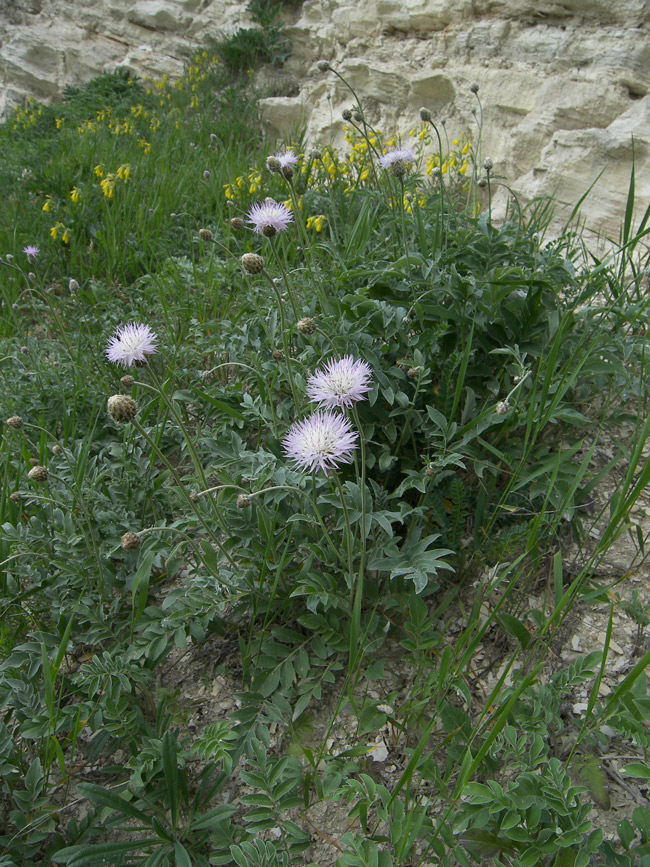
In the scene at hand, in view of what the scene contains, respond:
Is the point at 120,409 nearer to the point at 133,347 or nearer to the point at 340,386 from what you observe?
the point at 133,347

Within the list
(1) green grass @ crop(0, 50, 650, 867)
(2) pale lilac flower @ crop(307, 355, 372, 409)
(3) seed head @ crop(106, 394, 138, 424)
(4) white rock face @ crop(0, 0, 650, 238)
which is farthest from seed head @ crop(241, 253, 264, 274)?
(4) white rock face @ crop(0, 0, 650, 238)

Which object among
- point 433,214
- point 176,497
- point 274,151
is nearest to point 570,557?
point 176,497

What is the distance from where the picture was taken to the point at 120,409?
61.3 inches

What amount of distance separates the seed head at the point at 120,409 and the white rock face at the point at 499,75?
2495 millimetres

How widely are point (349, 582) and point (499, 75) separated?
497 centimetres

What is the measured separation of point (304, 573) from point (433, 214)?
1833 mm

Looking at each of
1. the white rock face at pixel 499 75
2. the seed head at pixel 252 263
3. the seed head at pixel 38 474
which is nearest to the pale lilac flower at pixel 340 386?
the seed head at pixel 252 263

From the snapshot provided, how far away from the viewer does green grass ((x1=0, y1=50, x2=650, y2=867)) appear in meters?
1.47

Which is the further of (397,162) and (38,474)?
(397,162)

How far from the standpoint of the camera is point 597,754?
1.59 metres

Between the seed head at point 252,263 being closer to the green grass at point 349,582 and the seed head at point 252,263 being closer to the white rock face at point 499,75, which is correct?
the green grass at point 349,582

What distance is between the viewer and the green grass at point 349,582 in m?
1.47

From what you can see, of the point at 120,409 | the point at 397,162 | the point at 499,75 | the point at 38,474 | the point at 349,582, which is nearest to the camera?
the point at 120,409

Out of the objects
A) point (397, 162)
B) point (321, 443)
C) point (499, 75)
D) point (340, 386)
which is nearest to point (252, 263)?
point (340, 386)
